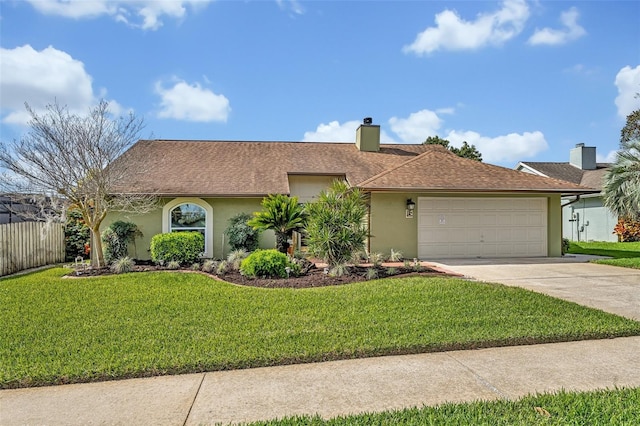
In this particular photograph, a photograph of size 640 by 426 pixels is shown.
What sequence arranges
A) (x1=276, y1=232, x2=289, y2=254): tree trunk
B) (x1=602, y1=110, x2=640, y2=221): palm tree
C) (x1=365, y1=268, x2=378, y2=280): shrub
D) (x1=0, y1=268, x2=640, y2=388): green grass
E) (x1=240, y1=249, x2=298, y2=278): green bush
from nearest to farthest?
(x1=0, y1=268, x2=640, y2=388): green grass, (x1=365, y1=268, x2=378, y2=280): shrub, (x1=240, y1=249, x2=298, y2=278): green bush, (x1=276, y1=232, x2=289, y2=254): tree trunk, (x1=602, y1=110, x2=640, y2=221): palm tree

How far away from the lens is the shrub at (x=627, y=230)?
72.3 feet

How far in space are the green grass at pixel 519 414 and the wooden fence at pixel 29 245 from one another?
483 inches

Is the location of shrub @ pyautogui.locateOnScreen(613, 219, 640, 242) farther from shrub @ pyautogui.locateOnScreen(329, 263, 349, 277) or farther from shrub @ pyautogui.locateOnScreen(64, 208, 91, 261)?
shrub @ pyautogui.locateOnScreen(64, 208, 91, 261)

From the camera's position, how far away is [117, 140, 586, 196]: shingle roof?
14.0 meters

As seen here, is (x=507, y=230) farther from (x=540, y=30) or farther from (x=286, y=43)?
(x=286, y=43)

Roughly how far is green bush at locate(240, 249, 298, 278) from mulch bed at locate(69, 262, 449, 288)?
243mm

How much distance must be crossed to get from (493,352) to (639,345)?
211 centimetres

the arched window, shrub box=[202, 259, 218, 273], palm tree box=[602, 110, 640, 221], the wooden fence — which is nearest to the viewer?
shrub box=[202, 259, 218, 273]

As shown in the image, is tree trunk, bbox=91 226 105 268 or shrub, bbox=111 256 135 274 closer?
shrub, bbox=111 256 135 274

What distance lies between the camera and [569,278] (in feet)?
33.9

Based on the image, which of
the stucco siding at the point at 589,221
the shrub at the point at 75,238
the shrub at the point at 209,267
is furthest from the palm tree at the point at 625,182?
the shrub at the point at 75,238

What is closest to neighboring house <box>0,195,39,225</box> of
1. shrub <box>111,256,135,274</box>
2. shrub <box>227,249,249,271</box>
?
shrub <box>111,256,135,274</box>

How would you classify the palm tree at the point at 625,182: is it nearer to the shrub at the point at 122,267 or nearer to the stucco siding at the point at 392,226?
→ the stucco siding at the point at 392,226

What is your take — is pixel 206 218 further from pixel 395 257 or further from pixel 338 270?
pixel 395 257
